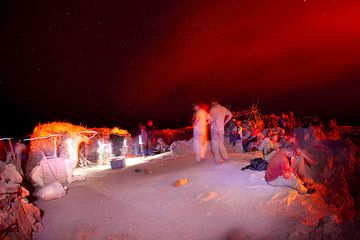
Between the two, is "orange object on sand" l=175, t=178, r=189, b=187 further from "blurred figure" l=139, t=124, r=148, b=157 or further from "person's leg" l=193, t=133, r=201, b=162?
"blurred figure" l=139, t=124, r=148, b=157

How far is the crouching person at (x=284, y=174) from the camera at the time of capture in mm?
7007

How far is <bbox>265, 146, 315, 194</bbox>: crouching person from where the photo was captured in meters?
→ 7.01

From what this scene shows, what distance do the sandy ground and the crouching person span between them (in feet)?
0.57

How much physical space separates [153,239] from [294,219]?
111 inches

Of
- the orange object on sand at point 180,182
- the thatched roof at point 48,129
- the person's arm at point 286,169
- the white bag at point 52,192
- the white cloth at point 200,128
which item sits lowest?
the orange object on sand at point 180,182

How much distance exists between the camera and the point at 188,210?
7074 mm

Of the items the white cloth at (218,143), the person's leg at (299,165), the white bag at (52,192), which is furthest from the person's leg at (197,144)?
the white bag at (52,192)

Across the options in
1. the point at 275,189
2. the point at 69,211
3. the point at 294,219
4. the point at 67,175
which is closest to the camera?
the point at 294,219

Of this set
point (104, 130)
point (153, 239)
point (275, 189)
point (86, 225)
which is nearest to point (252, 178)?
point (275, 189)

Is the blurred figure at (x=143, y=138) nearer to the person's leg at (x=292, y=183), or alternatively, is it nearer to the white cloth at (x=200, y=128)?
the white cloth at (x=200, y=128)

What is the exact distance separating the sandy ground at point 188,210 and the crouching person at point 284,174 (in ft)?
0.57

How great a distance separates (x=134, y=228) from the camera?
6.70 metres

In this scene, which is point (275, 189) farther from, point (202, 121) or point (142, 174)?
point (142, 174)

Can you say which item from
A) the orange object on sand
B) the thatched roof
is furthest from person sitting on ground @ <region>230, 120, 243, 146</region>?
the thatched roof
